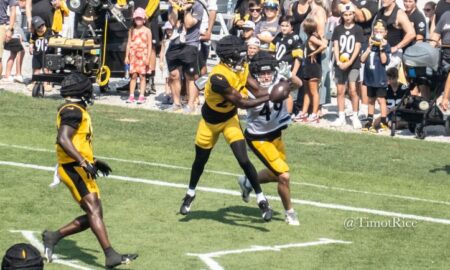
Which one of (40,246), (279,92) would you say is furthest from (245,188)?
(40,246)

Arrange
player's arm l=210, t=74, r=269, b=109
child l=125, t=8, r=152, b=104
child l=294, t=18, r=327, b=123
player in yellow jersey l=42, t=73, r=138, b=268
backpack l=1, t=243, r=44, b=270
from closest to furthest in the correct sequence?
1. backpack l=1, t=243, r=44, b=270
2. player in yellow jersey l=42, t=73, r=138, b=268
3. player's arm l=210, t=74, r=269, b=109
4. child l=294, t=18, r=327, b=123
5. child l=125, t=8, r=152, b=104

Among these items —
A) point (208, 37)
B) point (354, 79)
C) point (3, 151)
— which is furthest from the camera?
point (208, 37)

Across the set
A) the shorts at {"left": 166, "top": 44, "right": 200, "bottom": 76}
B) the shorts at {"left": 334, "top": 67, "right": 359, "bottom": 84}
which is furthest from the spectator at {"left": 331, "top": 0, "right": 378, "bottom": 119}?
the shorts at {"left": 166, "top": 44, "right": 200, "bottom": 76}

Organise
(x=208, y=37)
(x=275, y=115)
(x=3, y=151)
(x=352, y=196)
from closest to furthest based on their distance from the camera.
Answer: (x=275, y=115)
(x=352, y=196)
(x=3, y=151)
(x=208, y=37)

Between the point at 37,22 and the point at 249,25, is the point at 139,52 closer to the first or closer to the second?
the point at 37,22

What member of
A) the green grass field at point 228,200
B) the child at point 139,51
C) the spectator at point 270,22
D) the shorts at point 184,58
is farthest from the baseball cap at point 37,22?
the spectator at point 270,22

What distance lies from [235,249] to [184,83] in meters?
9.89

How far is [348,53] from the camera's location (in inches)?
802

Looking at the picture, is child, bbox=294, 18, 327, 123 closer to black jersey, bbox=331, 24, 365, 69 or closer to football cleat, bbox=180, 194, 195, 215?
black jersey, bbox=331, 24, 365, 69

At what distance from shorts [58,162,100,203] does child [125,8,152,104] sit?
10599 mm

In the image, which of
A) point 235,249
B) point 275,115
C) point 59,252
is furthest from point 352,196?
point 59,252

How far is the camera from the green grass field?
40.8ft

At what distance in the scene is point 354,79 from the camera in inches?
806

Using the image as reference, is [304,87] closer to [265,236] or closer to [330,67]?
[330,67]
